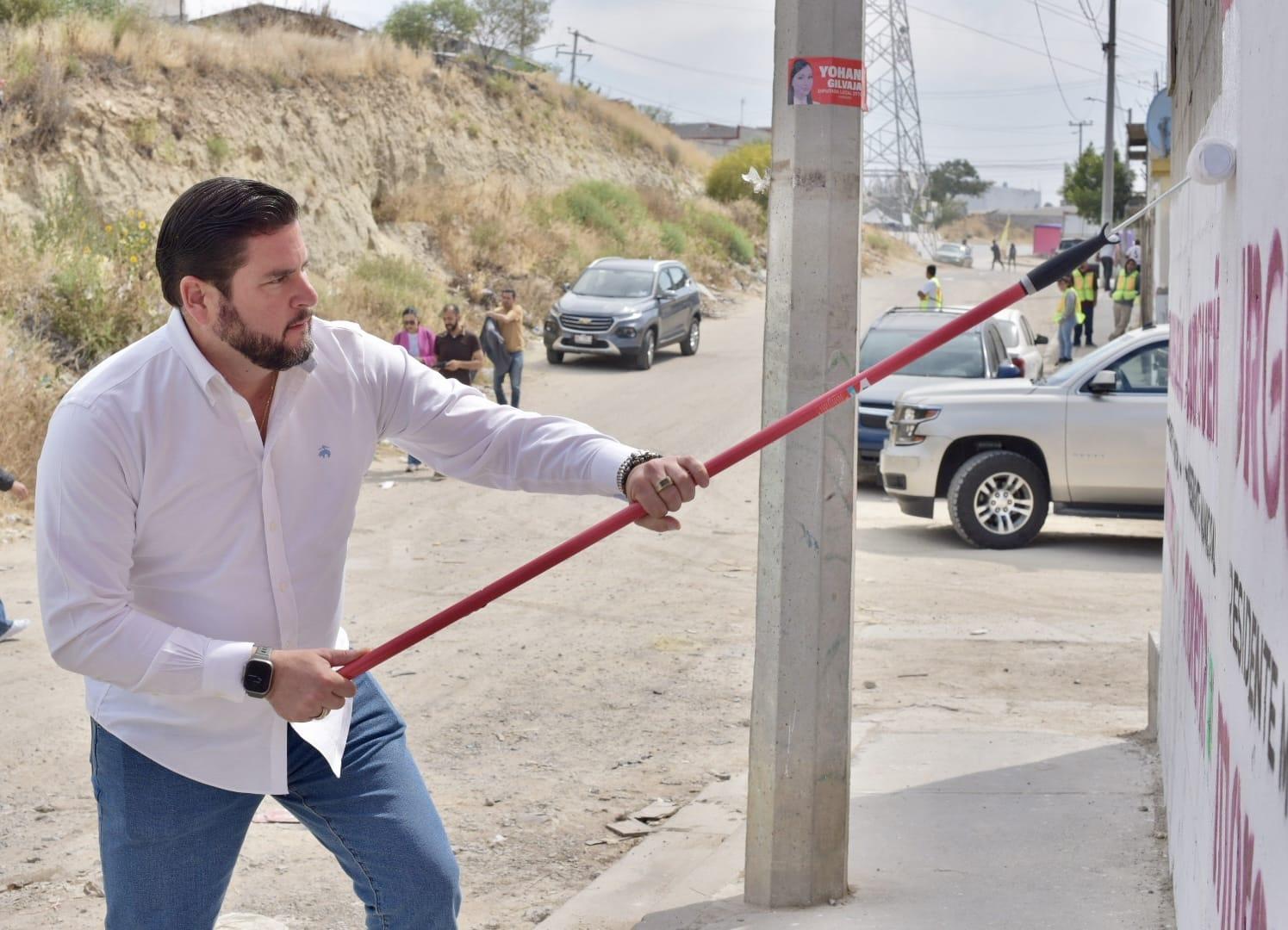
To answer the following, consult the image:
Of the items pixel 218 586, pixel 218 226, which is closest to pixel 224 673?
pixel 218 586

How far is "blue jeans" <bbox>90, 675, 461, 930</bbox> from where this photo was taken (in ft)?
9.14

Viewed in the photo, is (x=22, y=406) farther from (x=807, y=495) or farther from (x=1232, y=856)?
(x=1232, y=856)

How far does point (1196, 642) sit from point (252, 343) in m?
2.34

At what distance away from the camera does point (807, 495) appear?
168 inches

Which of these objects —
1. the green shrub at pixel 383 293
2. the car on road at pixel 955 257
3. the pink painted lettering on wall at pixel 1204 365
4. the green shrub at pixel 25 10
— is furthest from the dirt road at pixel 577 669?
the car on road at pixel 955 257

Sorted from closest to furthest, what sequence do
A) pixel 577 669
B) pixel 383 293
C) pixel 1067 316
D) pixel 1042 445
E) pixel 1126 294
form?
pixel 577 669
pixel 1042 445
pixel 383 293
pixel 1067 316
pixel 1126 294

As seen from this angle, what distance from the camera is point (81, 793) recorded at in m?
6.03

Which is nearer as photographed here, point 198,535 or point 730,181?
point 198,535

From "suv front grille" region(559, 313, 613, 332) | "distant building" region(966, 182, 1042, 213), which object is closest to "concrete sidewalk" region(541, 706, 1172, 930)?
"suv front grille" region(559, 313, 613, 332)

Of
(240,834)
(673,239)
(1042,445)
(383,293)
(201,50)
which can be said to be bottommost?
(240,834)

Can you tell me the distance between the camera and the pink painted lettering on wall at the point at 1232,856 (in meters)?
2.06

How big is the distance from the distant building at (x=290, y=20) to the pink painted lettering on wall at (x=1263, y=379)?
3737 centimetres

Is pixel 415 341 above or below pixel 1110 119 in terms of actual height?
below

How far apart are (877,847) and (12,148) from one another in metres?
22.0
